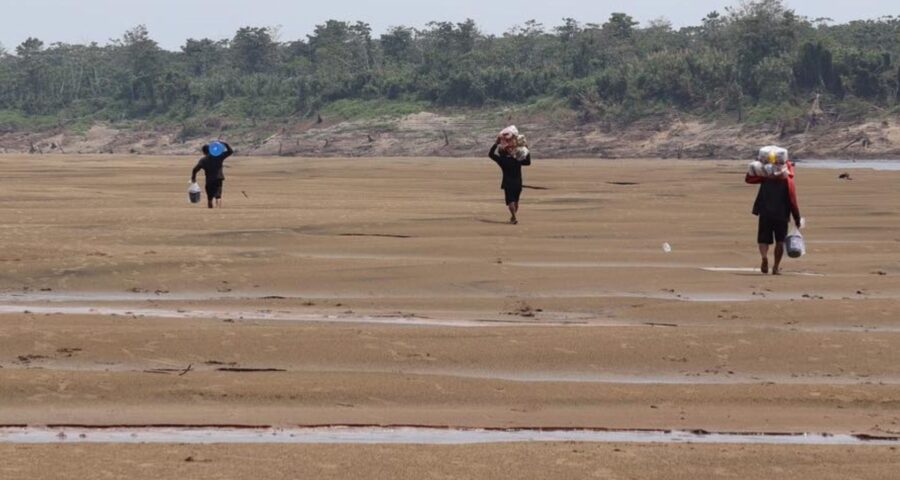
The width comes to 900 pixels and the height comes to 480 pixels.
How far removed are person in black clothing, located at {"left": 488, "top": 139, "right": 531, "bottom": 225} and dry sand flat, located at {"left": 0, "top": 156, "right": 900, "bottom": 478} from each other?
1.04 feet

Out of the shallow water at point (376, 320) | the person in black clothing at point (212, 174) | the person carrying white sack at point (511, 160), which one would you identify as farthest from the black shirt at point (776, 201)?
the person in black clothing at point (212, 174)

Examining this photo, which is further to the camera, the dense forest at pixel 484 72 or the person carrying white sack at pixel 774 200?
the dense forest at pixel 484 72

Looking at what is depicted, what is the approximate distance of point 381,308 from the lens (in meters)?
11.4

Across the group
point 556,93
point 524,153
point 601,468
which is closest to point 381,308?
point 601,468

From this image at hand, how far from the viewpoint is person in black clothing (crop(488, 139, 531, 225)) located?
62.4 ft

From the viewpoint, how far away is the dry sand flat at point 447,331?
7188 millimetres

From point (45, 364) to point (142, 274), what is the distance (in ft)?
15.5

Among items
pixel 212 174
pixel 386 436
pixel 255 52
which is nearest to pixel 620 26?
pixel 255 52

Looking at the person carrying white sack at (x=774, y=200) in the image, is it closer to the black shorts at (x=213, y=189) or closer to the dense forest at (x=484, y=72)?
the black shorts at (x=213, y=189)

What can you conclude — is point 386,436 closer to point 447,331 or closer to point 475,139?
point 447,331

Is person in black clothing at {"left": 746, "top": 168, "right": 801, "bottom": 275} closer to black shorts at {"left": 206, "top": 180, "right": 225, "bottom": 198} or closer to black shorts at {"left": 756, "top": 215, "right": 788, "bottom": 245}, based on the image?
black shorts at {"left": 756, "top": 215, "right": 788, "bottom": 245}

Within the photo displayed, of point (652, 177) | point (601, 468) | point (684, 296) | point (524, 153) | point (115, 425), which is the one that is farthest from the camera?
point (652, 177)

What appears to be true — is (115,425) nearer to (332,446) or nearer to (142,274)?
(332,446)

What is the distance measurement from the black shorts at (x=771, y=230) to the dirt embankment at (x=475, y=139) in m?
37.4
